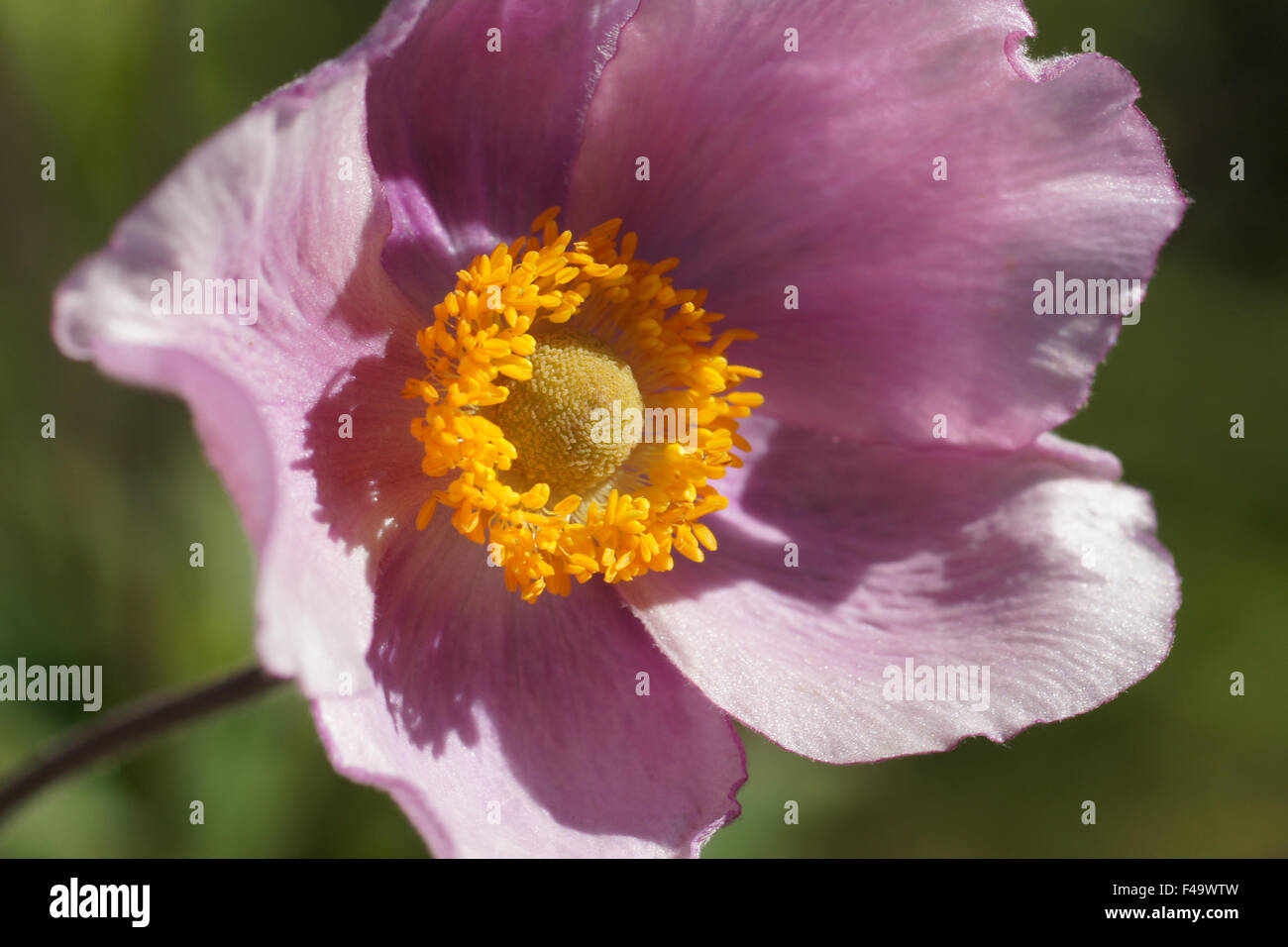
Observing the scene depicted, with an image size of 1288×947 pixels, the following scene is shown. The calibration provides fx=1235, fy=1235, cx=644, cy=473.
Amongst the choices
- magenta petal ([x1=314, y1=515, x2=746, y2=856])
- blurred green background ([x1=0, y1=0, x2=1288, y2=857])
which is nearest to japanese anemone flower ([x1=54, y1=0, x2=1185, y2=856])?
magenta petal ([x1=314, y1=515, x2=746, y2=856])

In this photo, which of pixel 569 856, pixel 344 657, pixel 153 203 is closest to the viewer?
pixel 153 203

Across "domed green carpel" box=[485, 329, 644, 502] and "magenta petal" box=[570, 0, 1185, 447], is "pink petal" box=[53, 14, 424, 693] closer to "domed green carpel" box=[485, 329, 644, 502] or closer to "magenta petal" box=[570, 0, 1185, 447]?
"domed green carpel" box=[485, 329, 644, 502]

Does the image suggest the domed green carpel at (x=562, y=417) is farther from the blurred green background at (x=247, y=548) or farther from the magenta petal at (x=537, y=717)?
the blurred green background at (x=247, y=548)

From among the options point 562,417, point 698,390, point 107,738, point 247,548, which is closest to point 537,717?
point 562,417

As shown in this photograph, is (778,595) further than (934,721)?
Yes

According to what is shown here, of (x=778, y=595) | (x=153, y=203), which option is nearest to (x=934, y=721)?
(x=778, y=595)

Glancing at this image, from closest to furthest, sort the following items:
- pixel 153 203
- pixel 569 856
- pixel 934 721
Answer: pixel 153 203
pixel 569 856
pixel 934 721

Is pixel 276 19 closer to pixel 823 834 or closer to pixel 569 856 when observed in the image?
pixel 569 856
